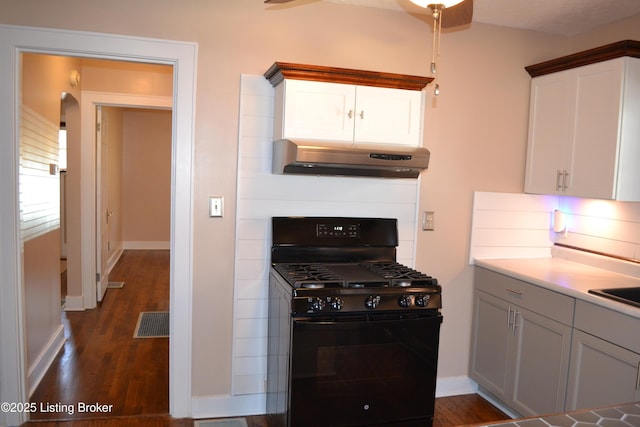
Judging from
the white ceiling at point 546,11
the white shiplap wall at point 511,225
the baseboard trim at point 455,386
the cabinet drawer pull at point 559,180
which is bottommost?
the baseboard trim at point 455,386

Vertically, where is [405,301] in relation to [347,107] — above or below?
below

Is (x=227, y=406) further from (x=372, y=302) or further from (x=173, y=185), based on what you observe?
(x=173, y=185)

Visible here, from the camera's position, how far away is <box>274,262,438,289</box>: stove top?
93.0 inches

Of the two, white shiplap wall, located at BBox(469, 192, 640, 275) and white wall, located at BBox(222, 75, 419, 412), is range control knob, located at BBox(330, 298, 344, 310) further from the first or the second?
white shiplap wall, located at BBox(469, 192, 640, 275)

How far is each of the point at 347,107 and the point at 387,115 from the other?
0.75 feet

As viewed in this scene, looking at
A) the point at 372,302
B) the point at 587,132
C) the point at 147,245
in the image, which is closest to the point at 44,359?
the point at 372,302

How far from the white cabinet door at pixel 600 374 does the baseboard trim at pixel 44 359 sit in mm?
2958

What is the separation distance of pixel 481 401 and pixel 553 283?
1.06 metres

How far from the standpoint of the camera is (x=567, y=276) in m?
2.79

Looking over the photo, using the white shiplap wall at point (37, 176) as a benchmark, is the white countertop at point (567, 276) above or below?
below

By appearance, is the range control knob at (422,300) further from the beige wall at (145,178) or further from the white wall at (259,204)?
the beige wall at (145,178)

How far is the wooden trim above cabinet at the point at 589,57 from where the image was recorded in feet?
8.28

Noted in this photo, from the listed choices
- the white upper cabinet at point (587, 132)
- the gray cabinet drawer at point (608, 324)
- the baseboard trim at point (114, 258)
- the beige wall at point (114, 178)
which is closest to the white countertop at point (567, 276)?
the gray cabinet drawer at point (608, 324)

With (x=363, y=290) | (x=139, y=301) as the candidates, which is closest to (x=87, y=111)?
(x=139, y=301)
